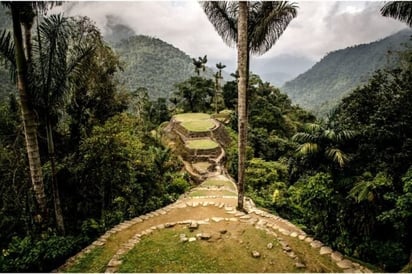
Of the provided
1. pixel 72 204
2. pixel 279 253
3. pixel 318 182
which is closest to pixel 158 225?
pixel 72 204

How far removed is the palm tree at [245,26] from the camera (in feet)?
29.3

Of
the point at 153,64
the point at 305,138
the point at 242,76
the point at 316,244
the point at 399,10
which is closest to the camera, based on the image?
the point at 316,244

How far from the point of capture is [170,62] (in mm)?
91688

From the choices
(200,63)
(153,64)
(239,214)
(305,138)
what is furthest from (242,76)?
(153,64)

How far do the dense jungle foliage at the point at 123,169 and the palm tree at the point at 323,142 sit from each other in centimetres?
3

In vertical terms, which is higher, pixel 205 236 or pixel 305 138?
pixel 305 138

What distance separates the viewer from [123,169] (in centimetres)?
948

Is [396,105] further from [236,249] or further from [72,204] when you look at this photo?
[72,204]

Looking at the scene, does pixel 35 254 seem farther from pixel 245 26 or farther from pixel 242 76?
pixel 245 26

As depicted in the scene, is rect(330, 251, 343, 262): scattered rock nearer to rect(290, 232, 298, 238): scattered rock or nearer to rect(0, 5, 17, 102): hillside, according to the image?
rect(290, 232, 298, 238): scattered rock

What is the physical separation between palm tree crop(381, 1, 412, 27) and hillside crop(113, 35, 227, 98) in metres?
66.1

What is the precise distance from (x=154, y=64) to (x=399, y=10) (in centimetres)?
8206

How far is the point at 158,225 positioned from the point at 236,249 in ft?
8.50

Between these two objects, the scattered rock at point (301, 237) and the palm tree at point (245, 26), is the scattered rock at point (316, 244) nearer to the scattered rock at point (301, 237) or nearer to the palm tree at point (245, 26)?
the scattered rock at point (301, 237)
